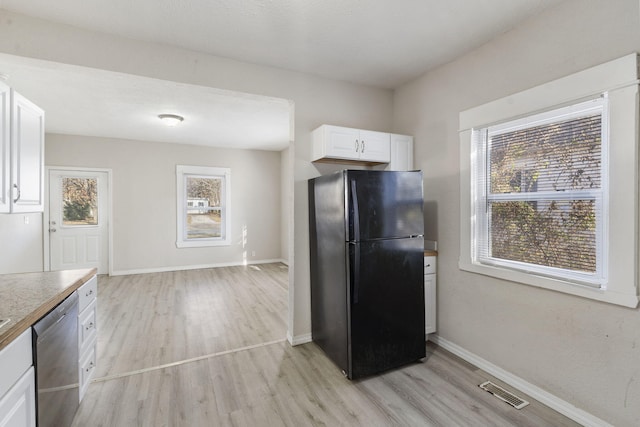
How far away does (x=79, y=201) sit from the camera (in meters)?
5.67

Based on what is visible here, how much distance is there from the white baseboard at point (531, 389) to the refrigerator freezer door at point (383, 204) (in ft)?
3.72

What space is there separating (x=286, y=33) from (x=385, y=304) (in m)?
2.26

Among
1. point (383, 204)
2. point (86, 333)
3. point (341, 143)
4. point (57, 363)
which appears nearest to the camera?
point (57, 363)

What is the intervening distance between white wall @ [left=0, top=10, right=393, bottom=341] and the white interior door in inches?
166

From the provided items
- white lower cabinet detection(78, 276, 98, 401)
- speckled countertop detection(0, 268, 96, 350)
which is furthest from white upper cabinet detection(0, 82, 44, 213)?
white lower cabinet detection(78, 276, 98, 401)

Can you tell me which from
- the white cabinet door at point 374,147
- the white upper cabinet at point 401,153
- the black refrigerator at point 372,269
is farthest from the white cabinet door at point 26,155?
the white upper cabinet at point 401,153

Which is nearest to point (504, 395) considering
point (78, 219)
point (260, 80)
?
point (260, 80)

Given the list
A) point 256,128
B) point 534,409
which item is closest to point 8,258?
point 256,128

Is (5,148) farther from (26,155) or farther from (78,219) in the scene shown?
(78,219)

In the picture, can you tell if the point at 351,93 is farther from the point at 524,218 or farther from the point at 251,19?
the point at 524,218

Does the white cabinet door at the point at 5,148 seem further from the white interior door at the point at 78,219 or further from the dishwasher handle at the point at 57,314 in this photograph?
the white interior door at the point at 78,219

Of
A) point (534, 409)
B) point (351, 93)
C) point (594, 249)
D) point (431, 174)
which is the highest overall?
point (351, 93)

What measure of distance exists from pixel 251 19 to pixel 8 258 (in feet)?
15.5

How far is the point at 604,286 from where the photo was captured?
180cm
